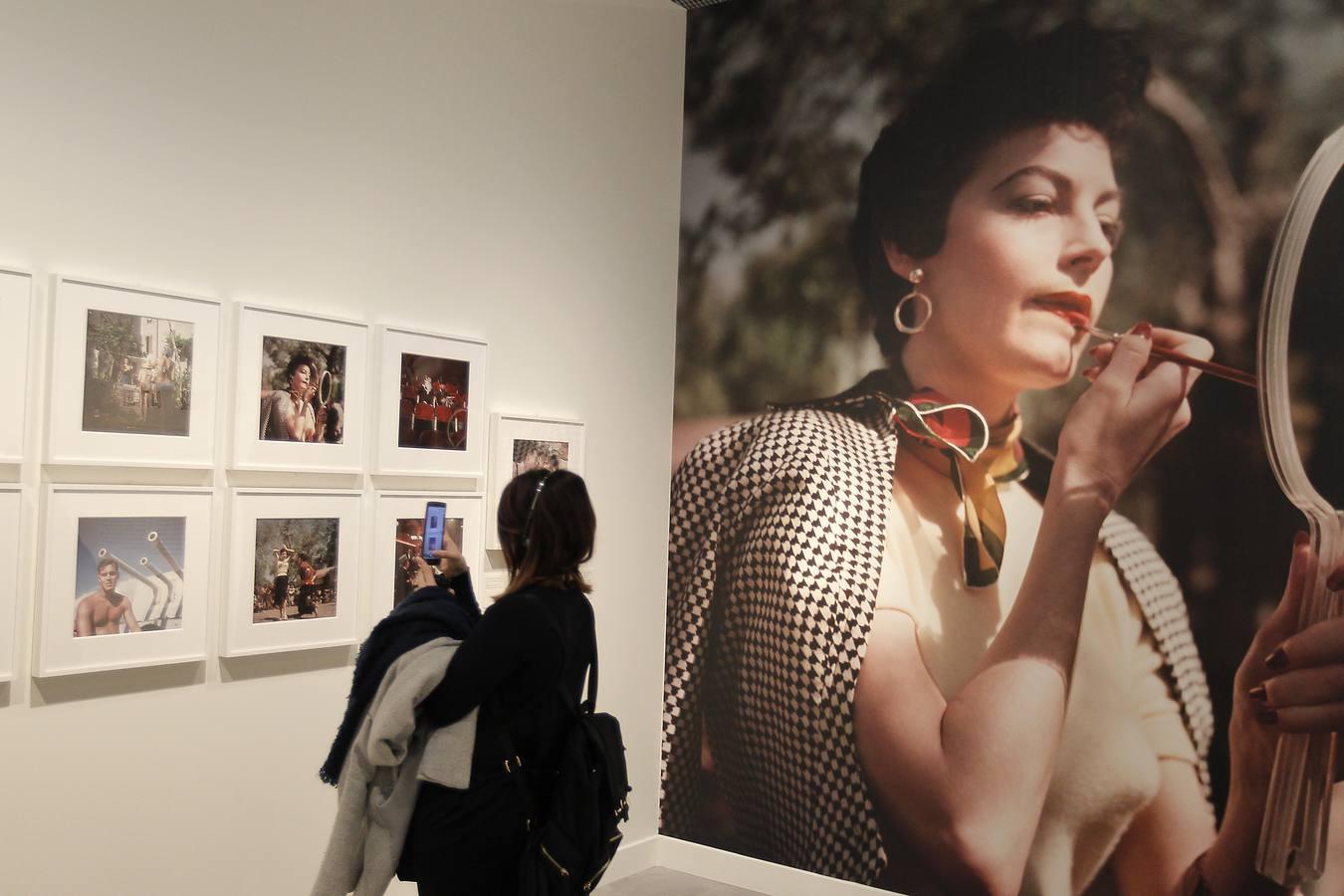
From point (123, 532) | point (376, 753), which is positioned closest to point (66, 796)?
point (123, 532)

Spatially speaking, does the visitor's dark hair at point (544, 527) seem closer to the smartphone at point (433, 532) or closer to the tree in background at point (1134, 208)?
the smartphone at point (433, 532)

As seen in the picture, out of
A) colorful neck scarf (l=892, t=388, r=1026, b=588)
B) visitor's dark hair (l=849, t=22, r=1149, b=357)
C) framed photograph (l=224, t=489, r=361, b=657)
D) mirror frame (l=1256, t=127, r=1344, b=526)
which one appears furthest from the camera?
colorful neck scarf (l=892, t=388, r=1026, b=588)

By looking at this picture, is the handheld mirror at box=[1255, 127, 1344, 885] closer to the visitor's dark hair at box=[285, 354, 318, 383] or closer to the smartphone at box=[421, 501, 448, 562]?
the smartphone at box=[421, 501, 448, 562]

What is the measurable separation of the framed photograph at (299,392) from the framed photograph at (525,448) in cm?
56

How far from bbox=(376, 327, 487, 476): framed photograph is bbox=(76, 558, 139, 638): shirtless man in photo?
2.78ft

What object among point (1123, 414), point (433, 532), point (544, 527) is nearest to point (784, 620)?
point (1123, 414)

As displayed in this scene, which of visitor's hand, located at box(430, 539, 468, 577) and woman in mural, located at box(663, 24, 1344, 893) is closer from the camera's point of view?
visitor's hand, located at box(430, 539, 468, 577)

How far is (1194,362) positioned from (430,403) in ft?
7.78

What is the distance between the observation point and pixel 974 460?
13.2 feet

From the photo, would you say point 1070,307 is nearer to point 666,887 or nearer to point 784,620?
point 784,620

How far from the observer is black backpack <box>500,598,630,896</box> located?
7.37ft

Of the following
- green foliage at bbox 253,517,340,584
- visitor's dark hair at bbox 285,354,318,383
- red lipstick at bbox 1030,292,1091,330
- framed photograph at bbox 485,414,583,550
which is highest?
red lipstick at bbox 1030,292,1091,330

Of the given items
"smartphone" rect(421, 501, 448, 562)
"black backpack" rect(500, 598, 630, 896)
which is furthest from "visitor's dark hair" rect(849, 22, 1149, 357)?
"black backpack" rect(500, 598, 630, 896)

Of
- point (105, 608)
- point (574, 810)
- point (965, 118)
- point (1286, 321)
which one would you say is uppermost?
point (965, 118)
